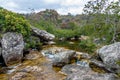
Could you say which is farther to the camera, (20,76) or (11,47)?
(11,47)

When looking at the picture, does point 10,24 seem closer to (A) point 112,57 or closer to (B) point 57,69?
(B) point 57,69

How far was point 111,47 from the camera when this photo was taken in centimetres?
1631

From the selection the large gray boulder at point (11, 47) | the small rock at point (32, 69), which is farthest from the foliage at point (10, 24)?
the small rock at point (32, 69)

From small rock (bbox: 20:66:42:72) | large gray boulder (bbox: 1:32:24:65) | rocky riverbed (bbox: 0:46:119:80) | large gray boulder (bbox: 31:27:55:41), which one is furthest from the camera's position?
large gray boulder (bbox: 31:27:55:41)

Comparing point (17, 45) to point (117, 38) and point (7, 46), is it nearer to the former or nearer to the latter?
point (7, 46)

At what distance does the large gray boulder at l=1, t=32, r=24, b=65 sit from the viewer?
69.4 ft

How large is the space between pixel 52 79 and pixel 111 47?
554 cm

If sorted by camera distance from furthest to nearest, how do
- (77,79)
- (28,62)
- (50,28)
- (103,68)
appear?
(50,28) < (28,62) < (103,68) < (77,79)

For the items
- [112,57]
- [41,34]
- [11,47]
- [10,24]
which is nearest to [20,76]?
[11,47]

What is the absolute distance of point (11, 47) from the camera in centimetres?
2159

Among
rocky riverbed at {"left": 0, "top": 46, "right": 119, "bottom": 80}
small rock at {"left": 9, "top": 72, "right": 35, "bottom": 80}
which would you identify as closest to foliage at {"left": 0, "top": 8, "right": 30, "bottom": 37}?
rocky riverbed at {"left": 0, "top": 46, "right": 119, "bottom": 80}

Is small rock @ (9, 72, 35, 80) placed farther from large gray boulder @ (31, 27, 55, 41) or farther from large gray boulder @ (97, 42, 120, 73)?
large gray boulder @ (31, 27, 55, 41)

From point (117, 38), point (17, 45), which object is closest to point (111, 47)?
point (117, 38)

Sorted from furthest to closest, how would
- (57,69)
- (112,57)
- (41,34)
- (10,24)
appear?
1. (41,34)
2. (10,24)
3. (57,69)
4. (112,57)
